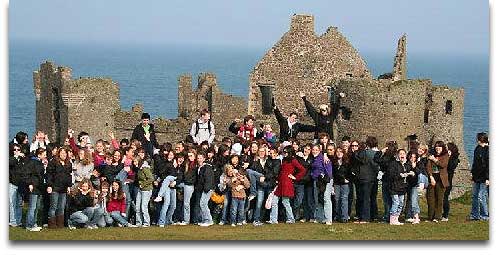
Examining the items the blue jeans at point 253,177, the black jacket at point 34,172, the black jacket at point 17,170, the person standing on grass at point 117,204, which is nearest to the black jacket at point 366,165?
the blue jeans at point 253,177

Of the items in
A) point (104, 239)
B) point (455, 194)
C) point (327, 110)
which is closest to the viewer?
point (104, 239)

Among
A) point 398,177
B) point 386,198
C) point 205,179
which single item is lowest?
point 386,198

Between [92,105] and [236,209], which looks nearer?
[236,209]

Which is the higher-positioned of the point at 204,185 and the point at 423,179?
the point at 423,179

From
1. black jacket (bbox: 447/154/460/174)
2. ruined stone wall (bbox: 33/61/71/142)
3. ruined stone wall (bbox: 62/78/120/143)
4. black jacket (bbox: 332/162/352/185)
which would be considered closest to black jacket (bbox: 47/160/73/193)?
black jacket (bbox: 332/162/352/185)

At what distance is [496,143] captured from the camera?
2775 centimetres

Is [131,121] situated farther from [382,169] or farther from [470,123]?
[470,123]

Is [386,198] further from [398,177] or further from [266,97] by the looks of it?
[266,97]

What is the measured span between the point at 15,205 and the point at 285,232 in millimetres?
6102

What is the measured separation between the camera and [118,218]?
1116 inches

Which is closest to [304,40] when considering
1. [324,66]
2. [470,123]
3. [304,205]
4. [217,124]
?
[324,66]

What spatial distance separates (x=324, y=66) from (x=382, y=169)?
54.0 ft

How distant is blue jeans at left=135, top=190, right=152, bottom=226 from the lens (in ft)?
93.1

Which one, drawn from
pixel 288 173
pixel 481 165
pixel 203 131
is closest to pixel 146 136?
pixel 203 131
